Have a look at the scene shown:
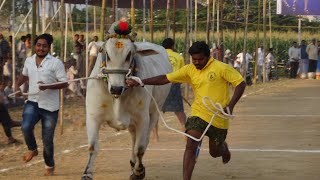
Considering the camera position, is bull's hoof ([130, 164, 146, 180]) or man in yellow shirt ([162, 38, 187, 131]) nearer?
bull's hoof ([130, 164, 146, 180])

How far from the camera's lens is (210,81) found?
984 cm

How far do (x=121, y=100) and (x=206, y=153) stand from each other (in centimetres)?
352

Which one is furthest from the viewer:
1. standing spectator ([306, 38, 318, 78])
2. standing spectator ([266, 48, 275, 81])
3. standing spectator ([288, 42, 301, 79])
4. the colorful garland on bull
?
standing spectator ([288, 42, 301, 79])

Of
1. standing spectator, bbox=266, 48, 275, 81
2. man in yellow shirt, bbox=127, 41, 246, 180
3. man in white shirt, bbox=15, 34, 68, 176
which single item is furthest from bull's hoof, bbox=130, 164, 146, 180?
standing spectator, bbox=266, 48, 275, 81

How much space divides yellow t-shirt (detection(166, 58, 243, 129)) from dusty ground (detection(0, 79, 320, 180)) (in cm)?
177

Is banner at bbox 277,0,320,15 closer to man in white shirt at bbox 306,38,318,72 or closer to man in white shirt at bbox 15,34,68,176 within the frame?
man in white shirt at bbox 306,38,318,72

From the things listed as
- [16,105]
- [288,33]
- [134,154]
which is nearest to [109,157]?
[134,154]

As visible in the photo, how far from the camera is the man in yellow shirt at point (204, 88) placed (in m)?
9.79

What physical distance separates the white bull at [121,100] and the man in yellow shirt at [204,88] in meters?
0.84

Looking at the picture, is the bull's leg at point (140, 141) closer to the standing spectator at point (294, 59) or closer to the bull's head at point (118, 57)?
the bull's head at point (118, 57)

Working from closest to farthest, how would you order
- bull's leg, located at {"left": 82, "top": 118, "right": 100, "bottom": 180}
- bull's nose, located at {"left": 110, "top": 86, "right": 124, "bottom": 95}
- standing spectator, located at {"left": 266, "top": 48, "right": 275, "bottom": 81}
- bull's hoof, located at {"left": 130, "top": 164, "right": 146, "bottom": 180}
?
bull's nose, located at {"left": 110, "top": 86, "right": 124, "bottom": 95} < bull's leg, located at {"left": 82, "top": 118, "right": 100, "bottom": 180} < bull's hoof, located at {"left": 130, "top": 164, "right": 146, "bottom": 180} < standing spectator, located at {"left": 266, "top": 48, "right": 275, "bottom": 81}

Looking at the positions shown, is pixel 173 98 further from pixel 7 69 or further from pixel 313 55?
pixel 313 55

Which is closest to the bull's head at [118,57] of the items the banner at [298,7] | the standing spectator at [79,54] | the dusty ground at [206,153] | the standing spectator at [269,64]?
the dusty ground at [206,153]

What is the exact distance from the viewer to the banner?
153 feet
